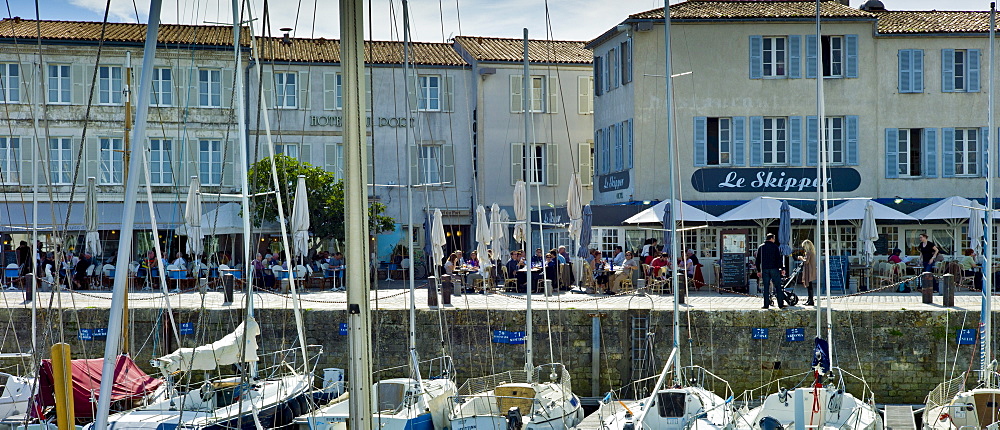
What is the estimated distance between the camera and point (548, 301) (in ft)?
75.1

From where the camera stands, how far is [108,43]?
126 ft

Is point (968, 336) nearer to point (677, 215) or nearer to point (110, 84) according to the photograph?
point (677, 215)

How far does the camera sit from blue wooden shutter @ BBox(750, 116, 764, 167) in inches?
1277

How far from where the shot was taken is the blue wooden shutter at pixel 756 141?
1277 inches

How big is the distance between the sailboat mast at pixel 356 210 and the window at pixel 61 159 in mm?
32724

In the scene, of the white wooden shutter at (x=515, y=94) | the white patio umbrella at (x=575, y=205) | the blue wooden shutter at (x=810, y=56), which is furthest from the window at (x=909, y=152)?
the white wooden shutter at (x=515, y=94)

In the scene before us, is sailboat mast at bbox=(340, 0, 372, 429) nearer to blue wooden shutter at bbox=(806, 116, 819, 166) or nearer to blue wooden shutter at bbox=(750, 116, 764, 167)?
blue wooden shutter at bbox=(750, 116, 764, 167)

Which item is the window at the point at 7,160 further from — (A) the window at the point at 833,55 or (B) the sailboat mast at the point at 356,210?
(B) the sailboat mast at the point at 356,210

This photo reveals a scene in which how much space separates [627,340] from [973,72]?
17.0 meters

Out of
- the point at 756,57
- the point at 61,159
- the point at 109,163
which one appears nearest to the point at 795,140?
the point at 756,57

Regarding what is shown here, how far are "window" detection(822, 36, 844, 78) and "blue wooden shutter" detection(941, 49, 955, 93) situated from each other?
9.72 ft

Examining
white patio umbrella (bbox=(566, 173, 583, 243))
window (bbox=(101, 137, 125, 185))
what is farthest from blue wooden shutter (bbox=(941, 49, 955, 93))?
window (bbox=(101, 137, 125, 185))

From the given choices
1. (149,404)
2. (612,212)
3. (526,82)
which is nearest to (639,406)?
(526,82)

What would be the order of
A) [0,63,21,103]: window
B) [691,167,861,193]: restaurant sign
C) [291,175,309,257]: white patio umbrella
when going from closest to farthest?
1. [291,175,309,257]: white patio umbrella
2. [691,167,861,193]: restaurant sign
3. [0,63,21,103]: window
